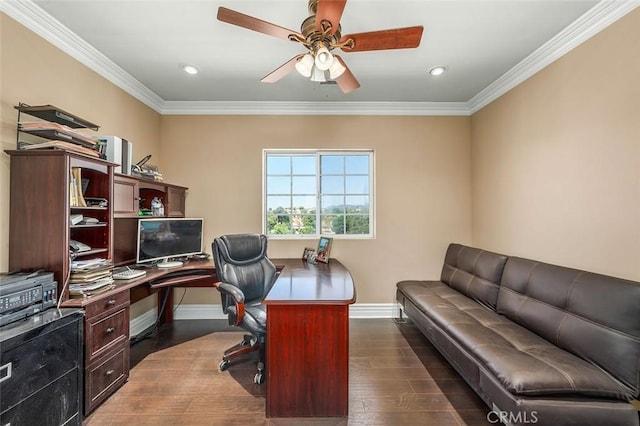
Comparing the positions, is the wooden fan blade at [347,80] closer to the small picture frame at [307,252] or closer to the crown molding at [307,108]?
the crown molding at [307,108]

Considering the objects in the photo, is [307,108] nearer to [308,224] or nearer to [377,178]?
[377,178]

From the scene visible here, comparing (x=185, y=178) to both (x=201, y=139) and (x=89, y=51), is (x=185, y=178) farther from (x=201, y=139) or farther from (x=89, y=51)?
(x=89, y=51)

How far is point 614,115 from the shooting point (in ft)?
5.66

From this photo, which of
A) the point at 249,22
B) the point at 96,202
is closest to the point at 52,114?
the point at 96,202

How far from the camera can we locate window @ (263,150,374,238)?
3449mm

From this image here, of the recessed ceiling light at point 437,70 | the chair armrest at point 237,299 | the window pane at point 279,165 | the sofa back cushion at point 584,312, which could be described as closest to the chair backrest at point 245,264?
the chair armrest at point 237,299

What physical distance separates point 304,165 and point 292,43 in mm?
1532

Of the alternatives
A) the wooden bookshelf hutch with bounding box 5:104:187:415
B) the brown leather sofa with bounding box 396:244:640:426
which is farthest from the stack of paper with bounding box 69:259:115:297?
the brown leather sofa with bounding box 396:244:640:426

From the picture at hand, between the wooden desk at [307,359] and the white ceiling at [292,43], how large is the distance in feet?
6.61

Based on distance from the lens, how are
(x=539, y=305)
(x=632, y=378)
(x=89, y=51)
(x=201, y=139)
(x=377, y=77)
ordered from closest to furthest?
(x=632, y=378)
(x=539, y=305)
(x=89, y=51)
(x=377, y=77)
(x=201, y=139)

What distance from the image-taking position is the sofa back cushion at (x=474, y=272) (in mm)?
2428

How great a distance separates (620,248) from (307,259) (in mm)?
2558

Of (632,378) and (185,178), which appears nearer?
(632,378)

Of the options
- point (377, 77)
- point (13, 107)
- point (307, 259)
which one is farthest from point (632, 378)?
point (13, 107)
